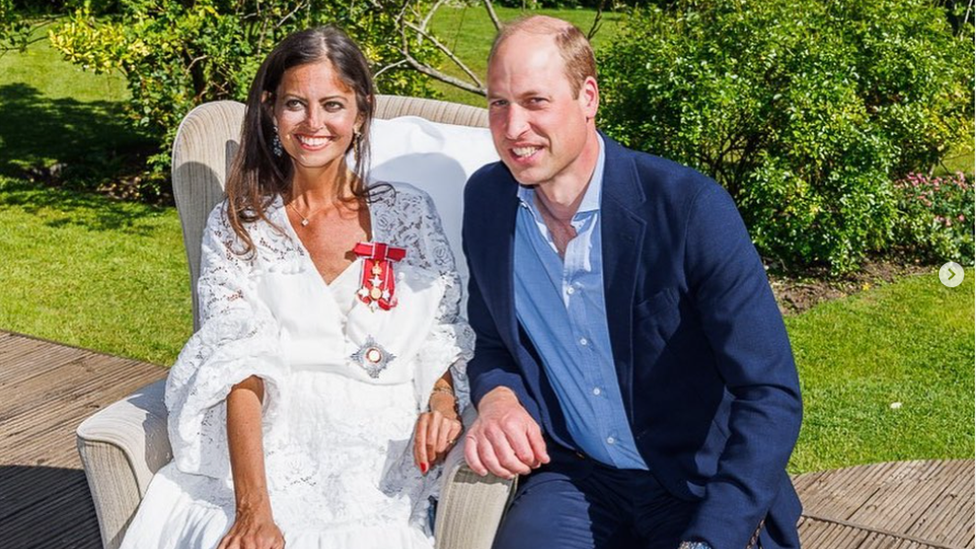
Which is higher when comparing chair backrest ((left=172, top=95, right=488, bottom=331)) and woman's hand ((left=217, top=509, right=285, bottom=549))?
chair backrest ((left=172, top=95, right=488, bottom=331))

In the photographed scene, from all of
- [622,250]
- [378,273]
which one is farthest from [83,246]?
[622,250]

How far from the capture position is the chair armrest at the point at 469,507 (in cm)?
251

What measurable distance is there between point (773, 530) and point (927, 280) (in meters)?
4.21

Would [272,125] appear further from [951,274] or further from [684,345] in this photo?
[951,274]

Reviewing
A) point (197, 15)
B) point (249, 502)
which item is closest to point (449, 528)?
point (249, 502)

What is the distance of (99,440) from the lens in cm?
257

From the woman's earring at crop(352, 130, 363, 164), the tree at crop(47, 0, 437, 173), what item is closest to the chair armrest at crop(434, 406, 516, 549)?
the woman's earring at crop(352, 130, 363, 164)

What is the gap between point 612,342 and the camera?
98.4 inches

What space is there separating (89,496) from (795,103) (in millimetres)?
3768

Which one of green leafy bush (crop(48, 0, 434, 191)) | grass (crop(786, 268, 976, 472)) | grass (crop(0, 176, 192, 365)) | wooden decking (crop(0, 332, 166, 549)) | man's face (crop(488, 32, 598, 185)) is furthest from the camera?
green leafy bush (crop(48, 0, 434, 191))

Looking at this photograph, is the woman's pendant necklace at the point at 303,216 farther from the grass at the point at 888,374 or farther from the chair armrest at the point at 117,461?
the grass at the point at 888,374

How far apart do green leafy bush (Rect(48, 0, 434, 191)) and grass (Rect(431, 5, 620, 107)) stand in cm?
312

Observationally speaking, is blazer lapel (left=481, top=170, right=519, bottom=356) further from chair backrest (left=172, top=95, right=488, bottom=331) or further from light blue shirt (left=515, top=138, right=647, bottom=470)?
chair backrest (left=172, top=95, right=488, bottom=331)

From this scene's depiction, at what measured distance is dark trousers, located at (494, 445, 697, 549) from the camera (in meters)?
2.51
